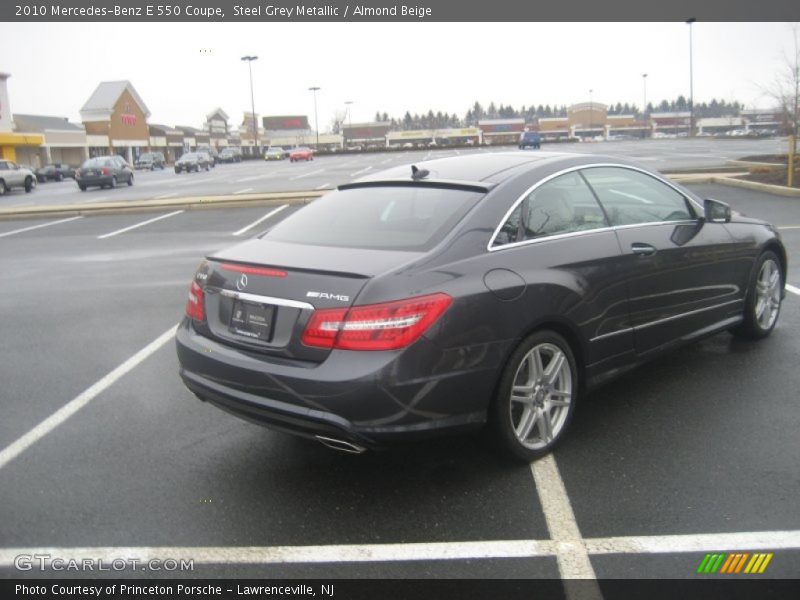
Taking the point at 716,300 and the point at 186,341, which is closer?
the point at 186,341

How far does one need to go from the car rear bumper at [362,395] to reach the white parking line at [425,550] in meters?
0.49

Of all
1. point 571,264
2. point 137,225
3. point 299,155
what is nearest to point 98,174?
point 137,225

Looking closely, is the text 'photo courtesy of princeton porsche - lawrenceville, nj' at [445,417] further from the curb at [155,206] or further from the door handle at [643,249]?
the curb at [155,206]

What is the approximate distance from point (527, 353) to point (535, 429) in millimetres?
495

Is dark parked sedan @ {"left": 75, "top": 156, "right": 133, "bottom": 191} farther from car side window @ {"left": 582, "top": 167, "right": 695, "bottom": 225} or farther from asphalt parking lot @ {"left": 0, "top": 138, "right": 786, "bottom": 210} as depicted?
car side window @ {"left": 582, "top": 167, "right": 695, "bottom": 225}

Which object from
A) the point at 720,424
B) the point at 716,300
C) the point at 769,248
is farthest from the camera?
the point at 769,248

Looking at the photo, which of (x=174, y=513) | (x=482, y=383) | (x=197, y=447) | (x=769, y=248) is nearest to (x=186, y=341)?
(x=197, y=447)

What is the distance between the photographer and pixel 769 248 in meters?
5.75

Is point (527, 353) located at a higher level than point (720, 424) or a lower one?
higher

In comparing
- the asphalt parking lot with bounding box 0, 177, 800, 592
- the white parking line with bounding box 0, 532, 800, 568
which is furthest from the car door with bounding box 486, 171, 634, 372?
the white parking line with bounding box 0, 532, 800, 568

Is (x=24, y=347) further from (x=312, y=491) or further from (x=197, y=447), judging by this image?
(x=312, y=491)

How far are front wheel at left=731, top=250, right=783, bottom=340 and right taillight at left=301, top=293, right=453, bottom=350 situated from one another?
3.38 meters

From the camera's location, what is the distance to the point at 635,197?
480 centimetres
